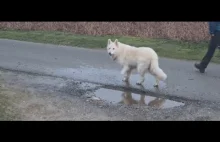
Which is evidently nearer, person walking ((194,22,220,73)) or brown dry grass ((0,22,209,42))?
person walking ((194,22,220,73))

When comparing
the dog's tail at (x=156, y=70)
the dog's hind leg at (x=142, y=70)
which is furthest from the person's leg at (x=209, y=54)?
the dog's hind leg at (x=142, y=70)

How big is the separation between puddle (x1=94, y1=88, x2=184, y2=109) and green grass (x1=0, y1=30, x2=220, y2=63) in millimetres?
3439

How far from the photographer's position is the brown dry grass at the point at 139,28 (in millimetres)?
14342

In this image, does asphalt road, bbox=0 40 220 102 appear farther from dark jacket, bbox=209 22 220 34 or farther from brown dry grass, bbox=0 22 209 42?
brown dry grass, bbox=0 22 209 42

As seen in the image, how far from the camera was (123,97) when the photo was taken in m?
8.81

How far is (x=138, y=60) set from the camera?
9477 millimetres

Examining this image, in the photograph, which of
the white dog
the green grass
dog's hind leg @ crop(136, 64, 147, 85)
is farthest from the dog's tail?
the green grass

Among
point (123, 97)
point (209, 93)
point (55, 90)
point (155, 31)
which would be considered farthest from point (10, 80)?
point (155, 31)

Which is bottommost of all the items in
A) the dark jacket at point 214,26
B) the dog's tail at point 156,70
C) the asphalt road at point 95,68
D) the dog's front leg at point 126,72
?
the asphalt road at point 95,68

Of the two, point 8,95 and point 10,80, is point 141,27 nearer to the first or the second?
point 10,80

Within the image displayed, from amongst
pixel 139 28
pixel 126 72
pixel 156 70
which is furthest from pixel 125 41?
pixel 156 70

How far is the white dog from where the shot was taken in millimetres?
9375

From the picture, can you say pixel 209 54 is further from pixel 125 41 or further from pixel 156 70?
pixel 125 41

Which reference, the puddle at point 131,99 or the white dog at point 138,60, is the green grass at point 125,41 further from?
the puddle at point 131,99
